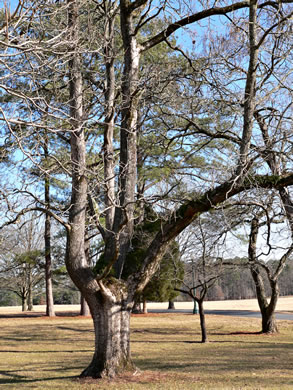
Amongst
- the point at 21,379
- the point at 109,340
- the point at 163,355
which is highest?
the point at 109,340

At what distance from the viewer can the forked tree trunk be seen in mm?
7368

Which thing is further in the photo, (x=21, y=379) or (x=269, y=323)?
(x=269, y=323)

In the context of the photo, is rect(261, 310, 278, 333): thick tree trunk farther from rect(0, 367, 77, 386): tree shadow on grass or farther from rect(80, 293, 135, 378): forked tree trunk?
rect(0, 367, 77, 386): tree shadow on grass

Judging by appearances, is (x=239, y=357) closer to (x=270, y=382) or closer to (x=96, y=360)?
(x=270, y=382)

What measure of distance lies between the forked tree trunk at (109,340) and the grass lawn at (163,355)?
0.75 ft

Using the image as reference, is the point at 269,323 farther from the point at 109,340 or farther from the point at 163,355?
the point at 109,340

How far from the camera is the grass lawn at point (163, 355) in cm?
727

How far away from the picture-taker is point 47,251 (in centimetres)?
2442

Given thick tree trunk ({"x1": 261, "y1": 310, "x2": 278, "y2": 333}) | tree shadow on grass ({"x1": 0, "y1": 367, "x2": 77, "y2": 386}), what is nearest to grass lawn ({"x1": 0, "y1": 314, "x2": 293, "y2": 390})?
tree shadow on grass ({"x1": 0, "y1": 367, "x2": 77, "y2": 386})

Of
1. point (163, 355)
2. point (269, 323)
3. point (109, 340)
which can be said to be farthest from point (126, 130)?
point (269, 323)

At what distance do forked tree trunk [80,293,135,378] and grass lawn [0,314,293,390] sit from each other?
23 centimetres

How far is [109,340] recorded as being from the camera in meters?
7.43

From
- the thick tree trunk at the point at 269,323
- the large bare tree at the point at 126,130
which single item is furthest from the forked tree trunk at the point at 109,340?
the thick tree trunk at the point at 269,323

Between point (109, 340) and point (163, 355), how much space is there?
14.6 ft
